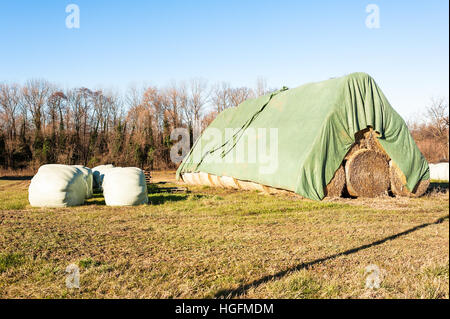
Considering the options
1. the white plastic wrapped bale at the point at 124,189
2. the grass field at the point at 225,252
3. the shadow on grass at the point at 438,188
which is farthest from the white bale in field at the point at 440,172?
the white plastic wrapped bale at the point at 124,189

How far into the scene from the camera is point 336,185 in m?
9.29

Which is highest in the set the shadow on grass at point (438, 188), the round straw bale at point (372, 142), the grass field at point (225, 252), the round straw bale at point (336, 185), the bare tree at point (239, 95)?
the bare tree at point (239, 95)

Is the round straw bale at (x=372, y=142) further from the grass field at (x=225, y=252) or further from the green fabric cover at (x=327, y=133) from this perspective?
the grass field at (x=225, y=252)

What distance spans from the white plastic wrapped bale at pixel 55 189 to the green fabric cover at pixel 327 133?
215 inches

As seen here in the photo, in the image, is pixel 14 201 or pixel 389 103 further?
pixel 389 103

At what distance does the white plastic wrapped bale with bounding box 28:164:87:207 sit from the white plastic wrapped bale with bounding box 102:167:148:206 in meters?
0.82

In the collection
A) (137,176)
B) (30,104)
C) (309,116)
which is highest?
(30,104)

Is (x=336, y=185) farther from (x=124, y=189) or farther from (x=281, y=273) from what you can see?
(x=281, y=273)

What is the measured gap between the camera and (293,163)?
9438 millimetres

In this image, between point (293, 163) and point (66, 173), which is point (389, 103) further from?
point (66, 173)

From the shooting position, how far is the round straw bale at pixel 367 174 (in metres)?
9.45

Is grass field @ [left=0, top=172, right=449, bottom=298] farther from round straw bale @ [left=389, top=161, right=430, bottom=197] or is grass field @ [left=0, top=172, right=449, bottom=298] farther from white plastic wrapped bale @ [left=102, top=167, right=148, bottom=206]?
round straw bale @ [left=389, top=161, right=430, bottom=197]

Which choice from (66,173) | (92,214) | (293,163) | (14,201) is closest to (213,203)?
(293,163)
